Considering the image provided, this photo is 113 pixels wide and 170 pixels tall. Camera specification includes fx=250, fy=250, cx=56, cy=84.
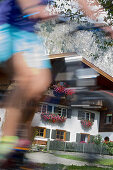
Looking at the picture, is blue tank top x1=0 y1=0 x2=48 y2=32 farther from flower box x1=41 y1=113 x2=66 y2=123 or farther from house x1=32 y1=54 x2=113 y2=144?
flower box x1=41 y1=113 x2=66 y2=123

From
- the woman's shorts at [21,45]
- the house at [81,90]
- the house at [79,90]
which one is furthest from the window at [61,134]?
the woman's shorts at [21,45]

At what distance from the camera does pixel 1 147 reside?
60 centimetres

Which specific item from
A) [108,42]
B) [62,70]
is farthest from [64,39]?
[62,70]

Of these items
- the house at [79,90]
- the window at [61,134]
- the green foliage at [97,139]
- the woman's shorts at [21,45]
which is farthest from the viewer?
the window at [61,134]

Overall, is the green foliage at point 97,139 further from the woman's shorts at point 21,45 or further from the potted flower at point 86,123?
the woman's shorts at point 21,45

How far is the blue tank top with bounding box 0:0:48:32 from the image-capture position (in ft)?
2.27

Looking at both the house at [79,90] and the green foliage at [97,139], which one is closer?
the house at [79,90]

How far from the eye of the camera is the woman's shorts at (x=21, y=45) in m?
0.64

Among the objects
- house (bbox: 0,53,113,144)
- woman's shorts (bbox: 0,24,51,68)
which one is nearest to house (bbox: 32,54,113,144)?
house (bbox: 0,53,113,144)

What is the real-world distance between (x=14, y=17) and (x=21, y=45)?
0.10 meters

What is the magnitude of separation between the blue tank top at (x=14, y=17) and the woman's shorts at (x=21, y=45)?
2cm

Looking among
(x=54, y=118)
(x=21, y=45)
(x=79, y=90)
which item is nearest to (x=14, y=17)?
(x=21, y=45)

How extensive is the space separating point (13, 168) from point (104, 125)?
0.70m

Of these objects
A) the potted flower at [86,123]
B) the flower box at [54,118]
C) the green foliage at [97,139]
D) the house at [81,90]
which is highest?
the house at [81,90]
